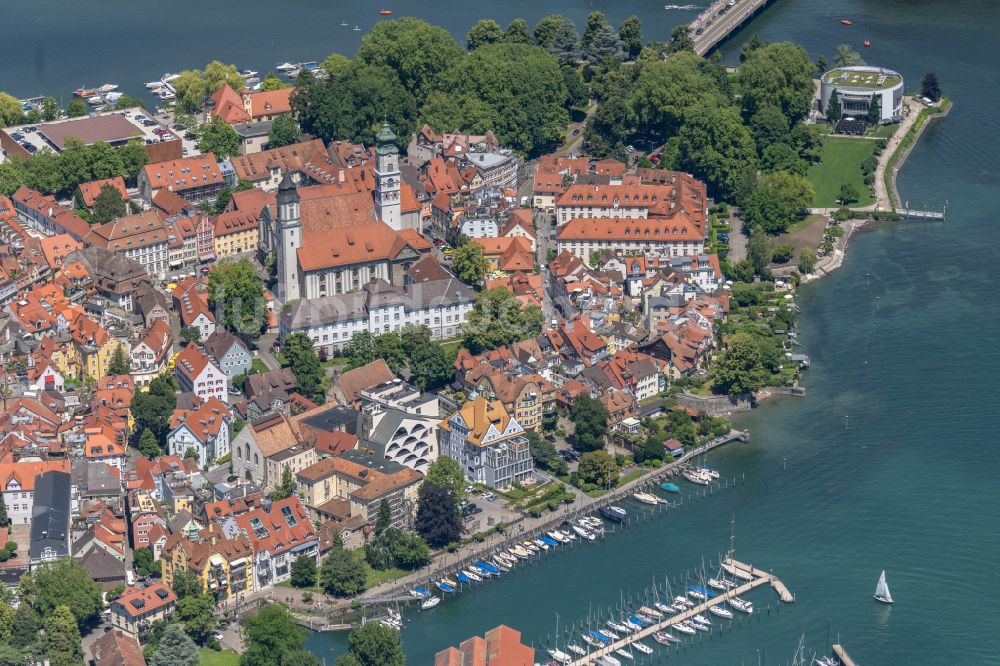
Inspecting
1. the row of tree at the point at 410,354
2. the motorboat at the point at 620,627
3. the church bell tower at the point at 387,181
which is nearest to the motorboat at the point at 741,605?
the motorboat at the point at 620,627

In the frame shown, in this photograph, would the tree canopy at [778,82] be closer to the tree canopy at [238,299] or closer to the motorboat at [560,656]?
the tree canopy at [238,299]

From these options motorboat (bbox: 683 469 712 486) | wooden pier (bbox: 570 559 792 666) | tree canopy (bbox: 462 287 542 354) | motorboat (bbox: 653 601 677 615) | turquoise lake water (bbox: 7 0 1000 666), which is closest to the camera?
wooden pier (bbox: 570 559 792 666)

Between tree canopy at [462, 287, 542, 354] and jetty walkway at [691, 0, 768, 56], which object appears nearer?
tree canopy at [462, 287, 542, 354]

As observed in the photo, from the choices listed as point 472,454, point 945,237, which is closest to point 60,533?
point 472,454

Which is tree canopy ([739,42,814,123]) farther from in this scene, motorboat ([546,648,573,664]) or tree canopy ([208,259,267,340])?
motorboat ([546,648,573,664])

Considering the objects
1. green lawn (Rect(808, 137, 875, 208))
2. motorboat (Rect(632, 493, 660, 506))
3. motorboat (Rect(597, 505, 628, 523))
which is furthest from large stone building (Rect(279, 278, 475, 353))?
green lawn (Rect(808, 137, 875, 208))

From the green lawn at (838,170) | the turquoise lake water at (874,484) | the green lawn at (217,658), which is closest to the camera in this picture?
the green lawn at (217,658)
